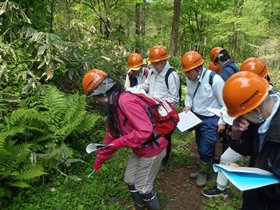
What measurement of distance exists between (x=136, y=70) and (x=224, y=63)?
5.46 ft

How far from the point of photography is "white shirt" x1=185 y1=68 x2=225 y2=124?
4277mm

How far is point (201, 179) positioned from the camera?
4.73 m

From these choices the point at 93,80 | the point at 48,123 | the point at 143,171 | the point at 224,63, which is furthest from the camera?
the point at 224,63

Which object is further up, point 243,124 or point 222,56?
point 243,124

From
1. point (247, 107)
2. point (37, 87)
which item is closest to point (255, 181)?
point (247, 107)

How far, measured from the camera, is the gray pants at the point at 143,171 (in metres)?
3.42

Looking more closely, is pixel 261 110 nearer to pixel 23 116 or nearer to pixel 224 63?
pixel 224 63

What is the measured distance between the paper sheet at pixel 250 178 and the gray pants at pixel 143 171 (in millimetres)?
1444

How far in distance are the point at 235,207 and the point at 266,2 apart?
66.4 feet

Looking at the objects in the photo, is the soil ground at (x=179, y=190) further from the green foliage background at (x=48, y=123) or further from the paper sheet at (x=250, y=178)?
the paper sheet at (x=250, y=178)

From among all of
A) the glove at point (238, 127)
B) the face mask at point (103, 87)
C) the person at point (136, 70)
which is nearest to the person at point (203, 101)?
the person at point (136, 70)

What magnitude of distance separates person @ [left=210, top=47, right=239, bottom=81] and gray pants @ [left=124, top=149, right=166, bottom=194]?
2.15 m

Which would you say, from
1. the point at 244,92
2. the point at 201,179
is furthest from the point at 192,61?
the point at 244,92

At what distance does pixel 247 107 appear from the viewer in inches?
75.3
